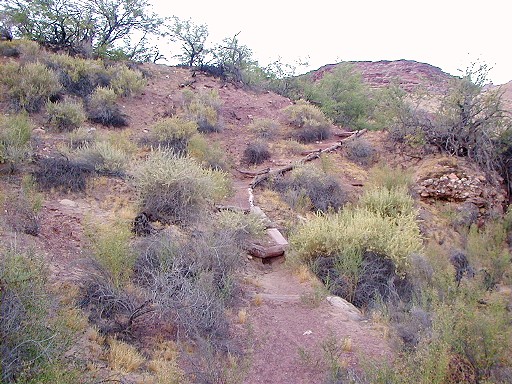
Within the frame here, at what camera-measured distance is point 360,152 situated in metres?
14.6

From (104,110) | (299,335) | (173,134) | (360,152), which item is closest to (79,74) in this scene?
(104,110)

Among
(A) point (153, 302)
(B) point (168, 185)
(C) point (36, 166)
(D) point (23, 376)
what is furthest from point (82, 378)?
(C) point (36, 166)

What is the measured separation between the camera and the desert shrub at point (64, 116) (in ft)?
38.9

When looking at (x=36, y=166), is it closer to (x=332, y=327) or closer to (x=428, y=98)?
(x=332, y=327)

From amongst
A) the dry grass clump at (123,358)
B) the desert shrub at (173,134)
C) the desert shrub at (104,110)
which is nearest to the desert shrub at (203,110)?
the desert shrub at (173,134)

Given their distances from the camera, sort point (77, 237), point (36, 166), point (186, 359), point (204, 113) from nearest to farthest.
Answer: point (186, 359)
point (77, 237)
point (36, 166)
point (204, 113)

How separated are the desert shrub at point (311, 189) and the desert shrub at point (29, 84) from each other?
7.01m

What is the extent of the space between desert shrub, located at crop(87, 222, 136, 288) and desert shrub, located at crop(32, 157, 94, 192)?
10.5ft

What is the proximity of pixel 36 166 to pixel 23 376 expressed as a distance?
665cm

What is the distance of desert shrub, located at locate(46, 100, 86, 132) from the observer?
11.9 m

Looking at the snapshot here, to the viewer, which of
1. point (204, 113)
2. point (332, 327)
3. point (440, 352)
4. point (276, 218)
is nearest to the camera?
point (440, 352)

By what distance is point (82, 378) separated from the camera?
338 centimetres

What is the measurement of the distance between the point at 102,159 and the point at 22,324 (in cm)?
656

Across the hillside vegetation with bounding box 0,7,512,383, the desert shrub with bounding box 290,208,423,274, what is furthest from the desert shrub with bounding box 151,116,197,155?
the desert shrub with bounding box 290,208,423,274
